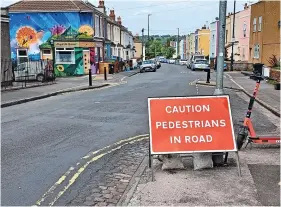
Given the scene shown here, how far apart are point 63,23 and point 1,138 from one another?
29.9 meters

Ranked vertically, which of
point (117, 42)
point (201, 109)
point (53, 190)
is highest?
point (117, 42)

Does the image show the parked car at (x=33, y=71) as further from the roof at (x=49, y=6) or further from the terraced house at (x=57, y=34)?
the roof at (x=49, y=6)

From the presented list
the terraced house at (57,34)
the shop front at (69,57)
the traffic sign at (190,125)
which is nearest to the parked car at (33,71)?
the shop front at (69,57)

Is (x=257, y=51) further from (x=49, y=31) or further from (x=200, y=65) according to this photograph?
(x=49, y=31)

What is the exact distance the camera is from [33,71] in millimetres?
26953

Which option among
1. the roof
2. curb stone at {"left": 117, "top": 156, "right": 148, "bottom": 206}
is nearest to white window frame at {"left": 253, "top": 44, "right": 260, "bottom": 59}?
the roof

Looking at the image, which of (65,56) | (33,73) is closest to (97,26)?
(65,56)

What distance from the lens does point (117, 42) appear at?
186ft

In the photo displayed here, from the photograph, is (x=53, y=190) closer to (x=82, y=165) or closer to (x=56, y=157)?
(x=82, y=165)

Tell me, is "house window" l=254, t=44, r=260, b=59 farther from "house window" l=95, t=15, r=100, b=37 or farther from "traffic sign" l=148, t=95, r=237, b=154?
"traffic sign" l=148, t=95, r=237, b=154

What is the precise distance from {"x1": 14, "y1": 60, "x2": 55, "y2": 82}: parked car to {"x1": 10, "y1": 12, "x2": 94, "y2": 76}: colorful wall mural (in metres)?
8.55

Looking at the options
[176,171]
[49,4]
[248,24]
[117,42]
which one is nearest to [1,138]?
[176,171]

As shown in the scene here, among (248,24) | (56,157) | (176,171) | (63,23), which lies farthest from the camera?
(248,24)

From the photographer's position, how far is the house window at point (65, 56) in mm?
36406
